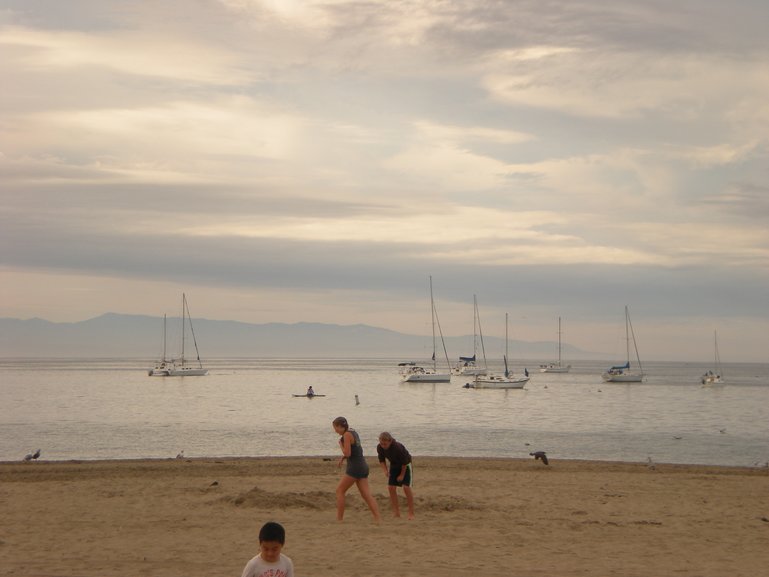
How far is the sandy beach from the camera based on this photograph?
39.6 ft

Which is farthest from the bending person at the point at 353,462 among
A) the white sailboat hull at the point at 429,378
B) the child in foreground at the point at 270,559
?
the white sailboat hull at the point at 429,378

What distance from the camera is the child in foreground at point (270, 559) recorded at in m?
6.49

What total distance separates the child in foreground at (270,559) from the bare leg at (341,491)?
8.14m

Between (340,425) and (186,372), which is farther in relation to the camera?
(186,372)

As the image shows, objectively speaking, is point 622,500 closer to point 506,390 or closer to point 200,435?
point 200,435

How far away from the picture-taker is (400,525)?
48.8ft

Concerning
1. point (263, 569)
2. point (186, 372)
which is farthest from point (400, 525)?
point (186, 372)

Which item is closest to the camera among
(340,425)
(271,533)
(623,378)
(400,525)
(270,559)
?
(271,533)

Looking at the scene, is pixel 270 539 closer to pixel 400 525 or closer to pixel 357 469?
pixel 357 469

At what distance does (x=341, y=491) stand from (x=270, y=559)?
8.39 metres

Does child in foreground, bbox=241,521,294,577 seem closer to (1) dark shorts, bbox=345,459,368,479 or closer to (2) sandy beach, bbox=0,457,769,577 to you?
(2) sandy beach, bbox=0,457,769,577

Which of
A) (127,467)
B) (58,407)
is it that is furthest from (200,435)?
(58,407)

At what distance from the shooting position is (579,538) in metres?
14.0

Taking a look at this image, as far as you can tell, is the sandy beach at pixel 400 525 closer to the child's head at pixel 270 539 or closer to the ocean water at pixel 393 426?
the child's head at pixel 270 539
